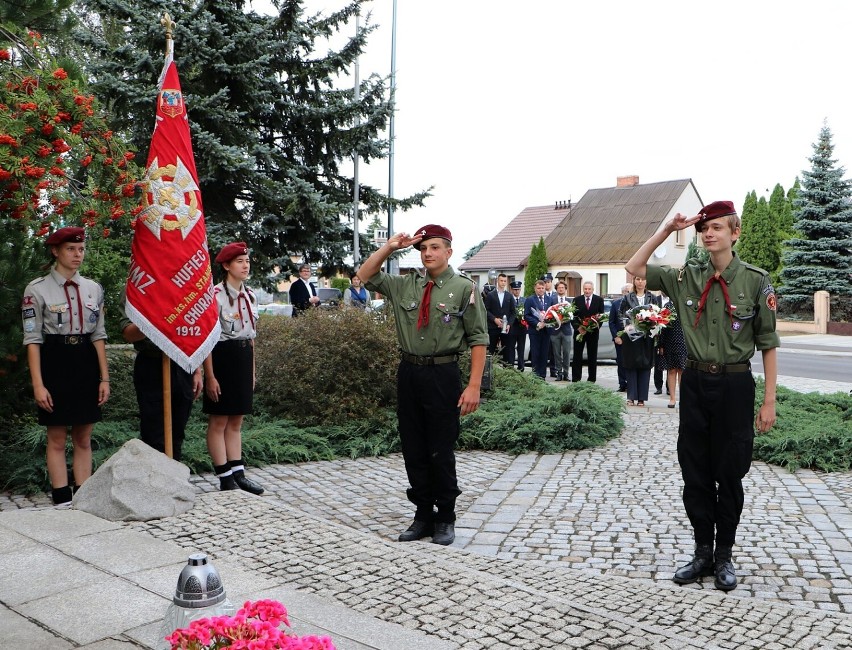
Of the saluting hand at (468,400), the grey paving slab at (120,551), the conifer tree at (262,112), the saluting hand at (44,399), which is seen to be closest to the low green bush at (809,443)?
the saluting hand at (468,400)

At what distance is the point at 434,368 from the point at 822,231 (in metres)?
37.8

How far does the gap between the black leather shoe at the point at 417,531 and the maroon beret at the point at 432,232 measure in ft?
6.34

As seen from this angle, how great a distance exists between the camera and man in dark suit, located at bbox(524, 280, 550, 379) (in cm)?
1561

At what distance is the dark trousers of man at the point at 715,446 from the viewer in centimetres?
479

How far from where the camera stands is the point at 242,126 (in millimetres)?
17266

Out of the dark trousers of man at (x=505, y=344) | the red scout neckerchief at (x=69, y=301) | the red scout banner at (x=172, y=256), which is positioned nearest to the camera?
the red scout neckerchief at (x=69, y=301)

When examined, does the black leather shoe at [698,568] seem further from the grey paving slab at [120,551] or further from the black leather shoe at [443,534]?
the grey paving slab at [120,551]

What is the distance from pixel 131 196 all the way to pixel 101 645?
385cm

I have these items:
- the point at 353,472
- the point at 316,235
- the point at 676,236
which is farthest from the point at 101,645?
the point at 676,236

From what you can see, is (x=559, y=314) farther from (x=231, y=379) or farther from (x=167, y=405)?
(x=167, y=405)

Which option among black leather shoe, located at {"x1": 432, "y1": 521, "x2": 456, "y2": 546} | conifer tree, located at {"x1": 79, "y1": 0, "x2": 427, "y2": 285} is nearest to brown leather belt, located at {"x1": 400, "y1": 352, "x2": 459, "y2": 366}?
black leather shoe, located at {"x1": 432, "y1": 521, "x2": 456, "y2": 546}

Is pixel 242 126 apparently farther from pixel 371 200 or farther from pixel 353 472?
pixel 353 472

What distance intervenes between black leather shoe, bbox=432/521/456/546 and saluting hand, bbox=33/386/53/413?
9.51ft

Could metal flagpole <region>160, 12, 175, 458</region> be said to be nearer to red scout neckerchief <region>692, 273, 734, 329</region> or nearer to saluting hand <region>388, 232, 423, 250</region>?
saluting hand <region>388, 232, 423, 250</region>
